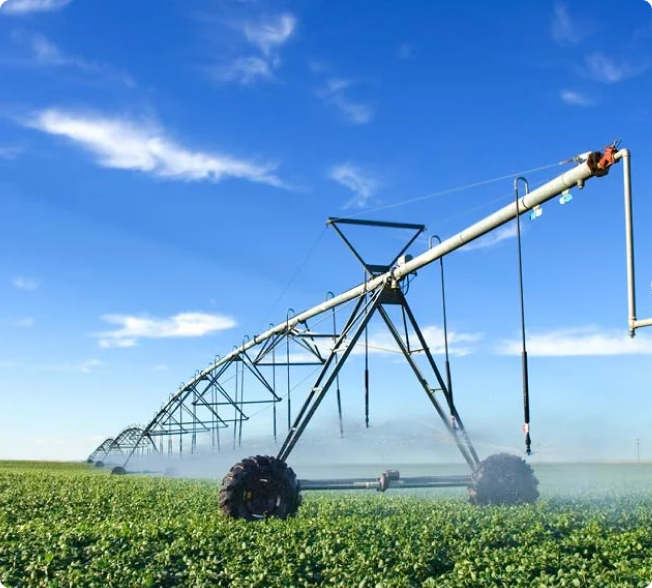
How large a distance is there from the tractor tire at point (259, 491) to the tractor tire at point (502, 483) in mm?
4699

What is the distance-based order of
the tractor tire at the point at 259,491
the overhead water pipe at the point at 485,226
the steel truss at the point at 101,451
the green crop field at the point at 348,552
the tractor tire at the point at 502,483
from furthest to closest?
the steel truss at the point at 101,451, the tractor tire at the point at 502,483, the tractor tire at the point at 259,491, the overhead water pipe at the point at 485,226, the green crop field at the point at 348,552

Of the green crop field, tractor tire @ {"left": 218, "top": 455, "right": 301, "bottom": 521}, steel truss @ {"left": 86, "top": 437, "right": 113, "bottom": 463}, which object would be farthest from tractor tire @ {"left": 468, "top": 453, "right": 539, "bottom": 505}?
steel truss @ {"left": 86, "top": 437, "right": 113, "bottom": 463}

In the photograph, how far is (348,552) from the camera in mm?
11000

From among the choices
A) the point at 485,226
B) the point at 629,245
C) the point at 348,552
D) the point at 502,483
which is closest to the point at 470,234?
the point at 485,226

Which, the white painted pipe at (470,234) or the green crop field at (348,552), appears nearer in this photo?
the green crop field at (348,552)

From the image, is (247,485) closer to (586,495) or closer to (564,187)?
(564,187)

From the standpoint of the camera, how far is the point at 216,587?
9.95m

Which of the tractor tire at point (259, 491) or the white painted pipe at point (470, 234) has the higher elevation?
the white painted pipe at point (470, 234)

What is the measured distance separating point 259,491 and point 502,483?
622 centimetres

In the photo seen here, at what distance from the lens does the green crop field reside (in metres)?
10.0

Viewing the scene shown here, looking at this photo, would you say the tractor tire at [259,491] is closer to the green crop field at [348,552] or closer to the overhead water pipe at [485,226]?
the green crop field at [348,552]

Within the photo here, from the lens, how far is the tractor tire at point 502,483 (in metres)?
18.3

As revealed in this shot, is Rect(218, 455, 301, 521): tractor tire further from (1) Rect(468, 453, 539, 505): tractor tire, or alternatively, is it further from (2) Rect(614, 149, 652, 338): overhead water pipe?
(2) Rect(614, 149, 652, 338): overhead water pipe

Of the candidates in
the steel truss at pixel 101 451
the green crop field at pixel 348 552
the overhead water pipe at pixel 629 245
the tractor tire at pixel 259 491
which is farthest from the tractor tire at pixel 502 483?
the steel truss at pixel 101 451
